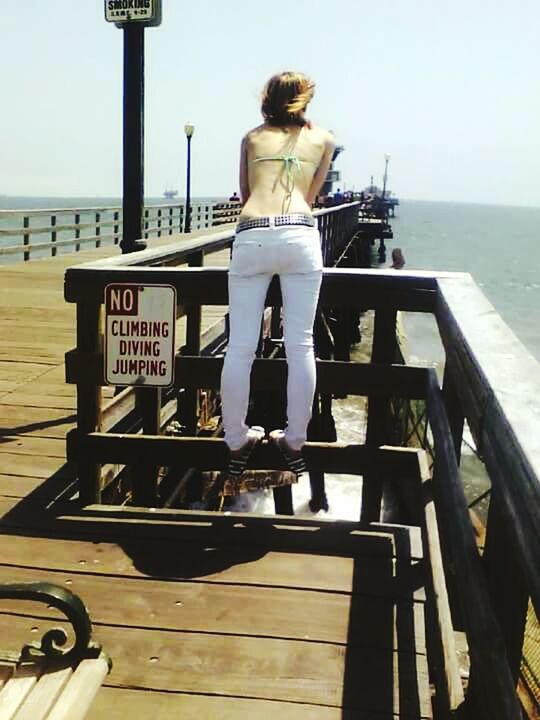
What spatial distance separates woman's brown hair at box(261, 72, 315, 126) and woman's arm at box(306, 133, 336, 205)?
0.51ft

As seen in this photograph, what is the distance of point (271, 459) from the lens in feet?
11.3

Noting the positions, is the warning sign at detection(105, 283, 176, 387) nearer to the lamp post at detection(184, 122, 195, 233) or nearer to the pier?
the pier

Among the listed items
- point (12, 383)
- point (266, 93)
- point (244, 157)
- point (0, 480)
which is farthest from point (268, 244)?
point (12, 383)

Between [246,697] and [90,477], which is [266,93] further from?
[246,697]

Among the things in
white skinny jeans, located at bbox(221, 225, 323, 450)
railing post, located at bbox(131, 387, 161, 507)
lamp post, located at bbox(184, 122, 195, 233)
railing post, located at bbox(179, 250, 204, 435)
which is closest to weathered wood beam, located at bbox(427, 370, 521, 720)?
white skinny jeans, located at bbox(221, 225, 323, 450)

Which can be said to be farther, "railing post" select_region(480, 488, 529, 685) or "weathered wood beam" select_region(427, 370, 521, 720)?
"railing post" select_region(480, 488, 529, 685)

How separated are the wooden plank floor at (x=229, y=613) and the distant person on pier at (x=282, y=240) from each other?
59cm

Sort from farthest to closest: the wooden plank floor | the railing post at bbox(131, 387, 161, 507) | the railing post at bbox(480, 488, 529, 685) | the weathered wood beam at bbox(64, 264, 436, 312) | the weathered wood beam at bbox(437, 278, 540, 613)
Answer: the railing post at bbox(131, 387, 161, 507) < the weathered wood beam at bbox(64, 264, 436, 312) < the wooden plank floor < the railing post at bbox(480, 488, 529, 685) < the weathered wood beam at bbox(437, 278, 540, 613)

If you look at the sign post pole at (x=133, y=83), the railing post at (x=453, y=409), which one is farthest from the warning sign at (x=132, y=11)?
the railing post at (x=453, y=409)

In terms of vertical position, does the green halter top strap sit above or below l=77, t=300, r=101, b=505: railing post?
above

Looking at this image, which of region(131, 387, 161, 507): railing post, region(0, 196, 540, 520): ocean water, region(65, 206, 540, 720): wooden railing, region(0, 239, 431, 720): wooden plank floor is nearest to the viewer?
region(65, 206, 540, 720): wooden railing

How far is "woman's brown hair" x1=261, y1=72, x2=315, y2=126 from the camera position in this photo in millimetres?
3045

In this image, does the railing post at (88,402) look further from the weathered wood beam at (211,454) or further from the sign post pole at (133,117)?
the sign post pole at (133,117)

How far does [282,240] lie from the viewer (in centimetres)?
297
